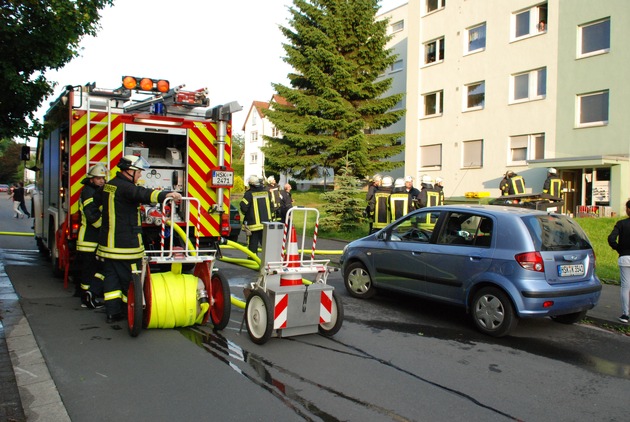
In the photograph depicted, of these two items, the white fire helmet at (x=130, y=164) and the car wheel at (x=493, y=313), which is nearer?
the car wheel at (x=493, y=313)

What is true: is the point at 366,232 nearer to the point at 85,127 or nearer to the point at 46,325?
the point at 85,127

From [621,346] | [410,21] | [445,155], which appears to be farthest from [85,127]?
[410,21]

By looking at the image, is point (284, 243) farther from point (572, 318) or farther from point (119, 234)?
point (572, 318)

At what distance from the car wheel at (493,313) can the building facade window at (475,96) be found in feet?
73.7

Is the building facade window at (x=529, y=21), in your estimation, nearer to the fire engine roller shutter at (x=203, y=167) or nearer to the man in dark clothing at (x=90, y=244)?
the fire engine roller shutter at (x=203, y=167)

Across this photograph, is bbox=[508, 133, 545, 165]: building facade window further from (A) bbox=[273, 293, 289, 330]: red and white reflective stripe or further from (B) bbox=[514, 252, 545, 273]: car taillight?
(A) bbox=[273, 293, 289, 330]: red and white reflective stripe

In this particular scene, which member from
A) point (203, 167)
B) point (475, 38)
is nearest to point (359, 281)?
point (203, 167)

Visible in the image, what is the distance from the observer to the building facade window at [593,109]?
2184cm

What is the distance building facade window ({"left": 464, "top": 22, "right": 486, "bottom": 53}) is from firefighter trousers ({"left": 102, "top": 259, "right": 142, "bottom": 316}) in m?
24.8

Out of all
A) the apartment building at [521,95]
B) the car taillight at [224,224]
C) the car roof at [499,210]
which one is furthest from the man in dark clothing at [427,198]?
the apartment building at [521,95]

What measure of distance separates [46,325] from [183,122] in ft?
12.0

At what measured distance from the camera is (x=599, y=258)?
1230cm

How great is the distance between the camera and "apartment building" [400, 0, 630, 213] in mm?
21406

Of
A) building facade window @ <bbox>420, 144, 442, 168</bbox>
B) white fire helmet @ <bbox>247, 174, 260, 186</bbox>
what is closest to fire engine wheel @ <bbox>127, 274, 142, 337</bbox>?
white fire helmet @ <bbox>247, 174, 260, 186</bbox>
